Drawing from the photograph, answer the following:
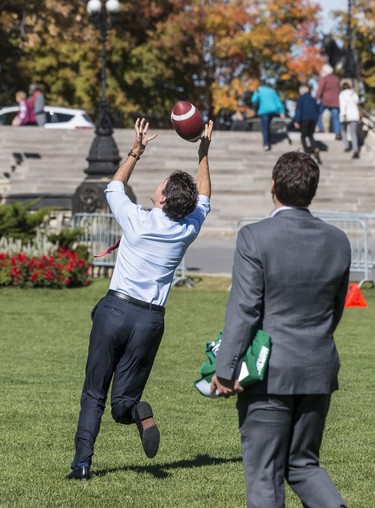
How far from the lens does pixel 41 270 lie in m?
20.7

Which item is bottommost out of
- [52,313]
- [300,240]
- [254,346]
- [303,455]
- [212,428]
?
[52,313]

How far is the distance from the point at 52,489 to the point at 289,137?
3215 centimetres

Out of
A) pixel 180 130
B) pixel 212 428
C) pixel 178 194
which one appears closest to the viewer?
pixel 178 194

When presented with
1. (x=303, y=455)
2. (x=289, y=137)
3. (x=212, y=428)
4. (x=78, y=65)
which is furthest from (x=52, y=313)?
(x=78, y=65)

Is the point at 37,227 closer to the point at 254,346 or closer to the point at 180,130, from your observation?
the point at 180,130

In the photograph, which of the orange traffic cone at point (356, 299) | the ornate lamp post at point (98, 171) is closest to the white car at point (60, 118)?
the ornate lamp post at point (98, 171)

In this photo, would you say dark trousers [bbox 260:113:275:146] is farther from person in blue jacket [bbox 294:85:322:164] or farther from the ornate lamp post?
the ornate lamp post

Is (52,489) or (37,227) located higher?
(52,489)

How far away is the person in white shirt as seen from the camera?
3494 centimetres

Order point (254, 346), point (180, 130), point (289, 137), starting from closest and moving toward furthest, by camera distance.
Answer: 1. point (254, 346)
2. point (180, 130)
3. point (289, 137)

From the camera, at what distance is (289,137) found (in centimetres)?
3897

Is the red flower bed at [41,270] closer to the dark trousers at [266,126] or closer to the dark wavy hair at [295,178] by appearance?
the dark trousers at [266,126]

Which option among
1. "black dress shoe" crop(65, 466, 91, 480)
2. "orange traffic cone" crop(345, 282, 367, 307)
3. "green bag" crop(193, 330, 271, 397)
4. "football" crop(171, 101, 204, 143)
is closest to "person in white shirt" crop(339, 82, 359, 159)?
"orange traffic cone" crop(345, 282, 367, 307)

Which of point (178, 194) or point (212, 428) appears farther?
point (212, 428)
